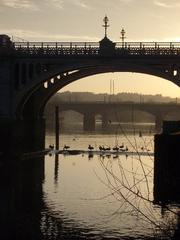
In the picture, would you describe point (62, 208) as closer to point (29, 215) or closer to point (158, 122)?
point (29, 215)

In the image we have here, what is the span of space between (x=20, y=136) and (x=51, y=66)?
35.9ft

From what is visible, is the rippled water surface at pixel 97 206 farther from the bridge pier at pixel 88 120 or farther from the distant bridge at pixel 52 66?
the bridge pier at pixel 88 120

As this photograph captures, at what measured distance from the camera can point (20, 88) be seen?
72188mm

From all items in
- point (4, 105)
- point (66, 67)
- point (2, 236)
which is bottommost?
point (2, 236)

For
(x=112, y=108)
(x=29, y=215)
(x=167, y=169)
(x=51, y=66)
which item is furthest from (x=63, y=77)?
(x=112, y=108)

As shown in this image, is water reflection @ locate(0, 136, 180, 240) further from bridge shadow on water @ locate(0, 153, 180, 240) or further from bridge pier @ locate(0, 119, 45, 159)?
bridge pier @ locate(0, 119, 45, 159)

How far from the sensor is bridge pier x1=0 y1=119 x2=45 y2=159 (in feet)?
238

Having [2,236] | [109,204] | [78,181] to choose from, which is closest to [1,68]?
[78,181]

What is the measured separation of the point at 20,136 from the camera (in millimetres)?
76062

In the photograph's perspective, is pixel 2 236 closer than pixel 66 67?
→ Yes

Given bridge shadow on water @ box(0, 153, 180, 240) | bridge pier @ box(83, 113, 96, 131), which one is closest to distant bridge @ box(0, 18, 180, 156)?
bridge shadow on water @ box(0, 153, 180, 240)

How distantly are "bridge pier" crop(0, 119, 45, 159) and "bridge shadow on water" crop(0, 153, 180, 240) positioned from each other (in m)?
8.99

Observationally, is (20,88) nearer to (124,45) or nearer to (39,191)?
(124,45)

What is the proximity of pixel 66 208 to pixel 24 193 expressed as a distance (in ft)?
31.0
